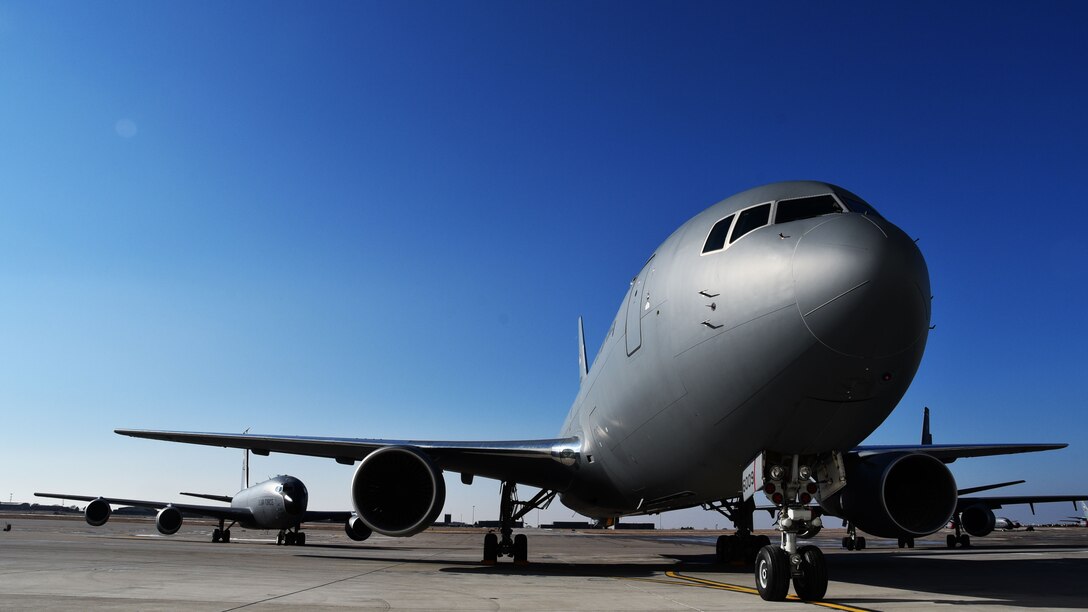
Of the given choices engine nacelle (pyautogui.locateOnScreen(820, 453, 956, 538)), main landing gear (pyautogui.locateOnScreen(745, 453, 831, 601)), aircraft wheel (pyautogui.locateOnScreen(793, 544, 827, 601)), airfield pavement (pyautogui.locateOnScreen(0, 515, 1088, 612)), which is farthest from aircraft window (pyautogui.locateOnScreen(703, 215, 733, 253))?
engine nacelle (pyautogui.locateOnScreen(820, 453, 956, 538))

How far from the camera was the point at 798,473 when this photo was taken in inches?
283

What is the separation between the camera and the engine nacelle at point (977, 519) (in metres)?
27.4

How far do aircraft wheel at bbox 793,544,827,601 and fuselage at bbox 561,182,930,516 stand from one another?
1.08m

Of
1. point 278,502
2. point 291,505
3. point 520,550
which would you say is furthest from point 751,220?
point 278,502

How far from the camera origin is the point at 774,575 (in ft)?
21.9

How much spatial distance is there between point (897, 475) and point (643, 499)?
150 inches

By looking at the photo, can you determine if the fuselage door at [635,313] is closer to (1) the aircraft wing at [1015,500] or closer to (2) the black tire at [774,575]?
(2) the black tire at [774,575]

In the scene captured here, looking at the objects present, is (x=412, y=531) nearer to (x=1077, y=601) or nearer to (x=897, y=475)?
(x=897, y=475)

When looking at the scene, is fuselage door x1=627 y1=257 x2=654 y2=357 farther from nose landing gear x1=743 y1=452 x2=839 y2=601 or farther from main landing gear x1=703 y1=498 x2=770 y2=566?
main landing gear x1=703 y1=498 x2=770 y2=566

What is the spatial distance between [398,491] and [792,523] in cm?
653

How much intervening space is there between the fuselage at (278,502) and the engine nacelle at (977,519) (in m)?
26.9

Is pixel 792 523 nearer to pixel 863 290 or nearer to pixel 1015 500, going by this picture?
pixel 863 290

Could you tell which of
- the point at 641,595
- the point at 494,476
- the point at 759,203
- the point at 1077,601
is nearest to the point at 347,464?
the point at 494,476

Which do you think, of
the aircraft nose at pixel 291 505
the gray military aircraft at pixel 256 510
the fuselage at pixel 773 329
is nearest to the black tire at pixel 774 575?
the fuselage at pixel 773 329
